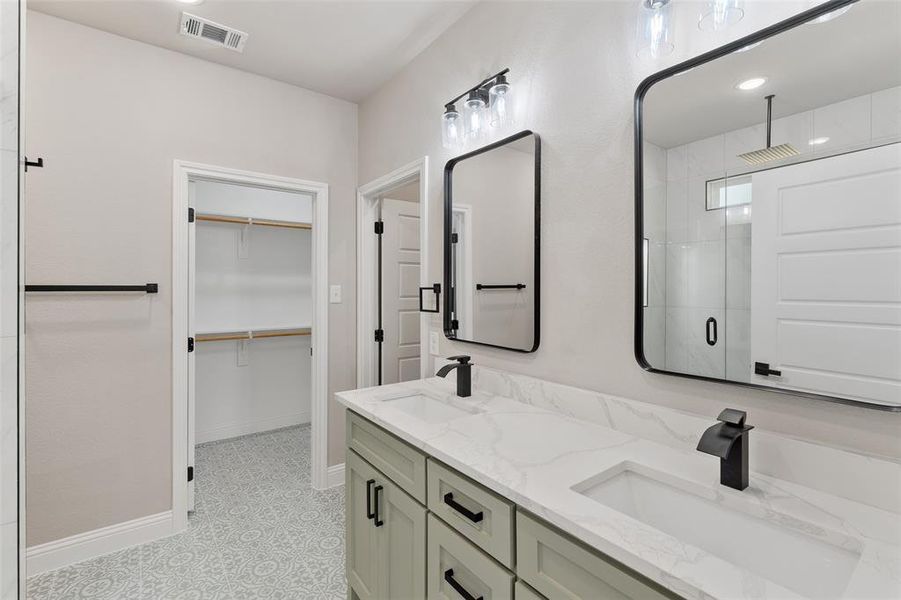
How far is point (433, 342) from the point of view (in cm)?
230

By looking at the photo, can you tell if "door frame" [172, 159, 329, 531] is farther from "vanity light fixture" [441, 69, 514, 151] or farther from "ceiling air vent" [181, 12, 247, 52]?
"vanity light fixture" [441, 69, 514, 151]

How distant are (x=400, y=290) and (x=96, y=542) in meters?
2.19

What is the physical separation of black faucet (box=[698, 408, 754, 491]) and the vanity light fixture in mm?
1387

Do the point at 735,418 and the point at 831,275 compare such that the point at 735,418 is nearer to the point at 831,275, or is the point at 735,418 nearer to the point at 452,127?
the point at 831,275

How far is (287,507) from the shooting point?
2.61 m

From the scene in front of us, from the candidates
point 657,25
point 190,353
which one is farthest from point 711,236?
point 190,353

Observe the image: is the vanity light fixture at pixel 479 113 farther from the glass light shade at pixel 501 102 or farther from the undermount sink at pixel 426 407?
the undermount sink at pixel 426 407

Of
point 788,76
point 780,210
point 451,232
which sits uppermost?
point 788,76

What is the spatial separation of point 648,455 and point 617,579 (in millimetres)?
462

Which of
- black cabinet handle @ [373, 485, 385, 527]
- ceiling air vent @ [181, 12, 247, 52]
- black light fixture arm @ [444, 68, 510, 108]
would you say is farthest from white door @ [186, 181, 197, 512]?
black light fixture arm @ [444, 68, 510, 108]

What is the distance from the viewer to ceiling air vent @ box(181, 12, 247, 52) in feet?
6.86

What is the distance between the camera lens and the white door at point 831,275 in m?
0.86

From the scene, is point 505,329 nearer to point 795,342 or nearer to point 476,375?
point 476,375

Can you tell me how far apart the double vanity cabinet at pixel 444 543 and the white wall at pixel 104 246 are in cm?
140
